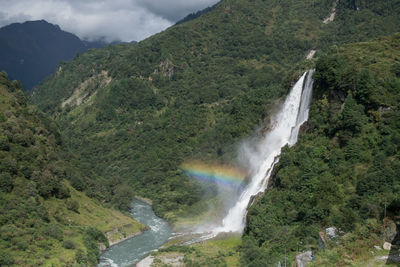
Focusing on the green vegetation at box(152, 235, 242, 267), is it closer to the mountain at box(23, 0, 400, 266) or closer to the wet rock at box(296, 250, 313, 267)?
the mountain at box(23, 0, 400, 266)

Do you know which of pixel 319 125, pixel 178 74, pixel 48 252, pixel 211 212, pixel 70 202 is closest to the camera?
pixel 48 252

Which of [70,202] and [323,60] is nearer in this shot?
[323,60]

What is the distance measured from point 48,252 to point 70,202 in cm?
1919

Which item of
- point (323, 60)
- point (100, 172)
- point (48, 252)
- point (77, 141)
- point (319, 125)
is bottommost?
point (48, 252)

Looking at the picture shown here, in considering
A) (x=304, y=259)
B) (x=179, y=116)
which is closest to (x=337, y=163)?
(x=304, y=259)

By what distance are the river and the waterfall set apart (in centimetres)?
1307

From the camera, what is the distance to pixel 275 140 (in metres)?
84.4

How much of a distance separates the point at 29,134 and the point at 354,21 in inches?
5891

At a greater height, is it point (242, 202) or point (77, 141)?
point (77, 141)

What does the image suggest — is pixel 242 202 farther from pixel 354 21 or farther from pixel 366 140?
pixel 354 21

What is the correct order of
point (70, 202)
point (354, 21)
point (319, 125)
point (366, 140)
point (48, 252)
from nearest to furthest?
1. point (366, 140)
2. point (48, 252)
3. point (319, 125)
4. point (70, 202)
5. point (354, 21)

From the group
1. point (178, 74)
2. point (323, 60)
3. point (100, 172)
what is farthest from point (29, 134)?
point (178, 74)

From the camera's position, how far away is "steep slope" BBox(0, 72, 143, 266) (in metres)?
60.2

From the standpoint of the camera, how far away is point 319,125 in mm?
65875
